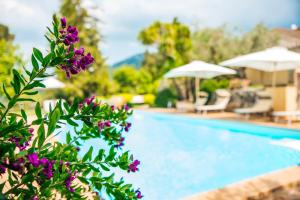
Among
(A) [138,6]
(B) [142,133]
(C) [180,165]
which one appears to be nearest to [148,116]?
(B) [142,133]

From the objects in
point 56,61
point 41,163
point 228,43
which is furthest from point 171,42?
point 41,163

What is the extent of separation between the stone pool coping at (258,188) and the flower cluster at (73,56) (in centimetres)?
282

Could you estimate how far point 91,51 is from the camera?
23094 mm

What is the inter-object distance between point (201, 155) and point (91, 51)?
1681cm

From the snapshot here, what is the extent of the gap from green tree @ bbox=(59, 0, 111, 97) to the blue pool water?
444 inches

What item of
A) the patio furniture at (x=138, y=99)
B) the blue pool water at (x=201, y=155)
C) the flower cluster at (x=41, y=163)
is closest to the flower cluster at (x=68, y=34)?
the flower cluster at (x=41, y=163)

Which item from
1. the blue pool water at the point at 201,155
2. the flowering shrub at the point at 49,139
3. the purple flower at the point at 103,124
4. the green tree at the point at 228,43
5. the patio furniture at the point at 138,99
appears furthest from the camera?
the patio furniture at the point at 138,99

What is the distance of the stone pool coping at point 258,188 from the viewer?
3988 mm

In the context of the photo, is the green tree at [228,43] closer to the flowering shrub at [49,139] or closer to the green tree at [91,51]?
the green tree at [91,51]

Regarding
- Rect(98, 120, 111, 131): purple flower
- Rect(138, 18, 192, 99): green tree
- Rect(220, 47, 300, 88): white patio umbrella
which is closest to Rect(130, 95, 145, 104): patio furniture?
Rect(138, 18, 192, 99): green tree

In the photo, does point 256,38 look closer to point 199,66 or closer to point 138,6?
point 199,66

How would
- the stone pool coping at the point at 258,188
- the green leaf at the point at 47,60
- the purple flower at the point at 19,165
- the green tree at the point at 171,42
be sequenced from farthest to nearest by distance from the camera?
the green tree at the point at 171,42, the stone pool coping at the point at 258,188, the green leaf at the point at 47,60, the purple flower at the point at 19,165

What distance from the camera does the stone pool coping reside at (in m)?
3.99

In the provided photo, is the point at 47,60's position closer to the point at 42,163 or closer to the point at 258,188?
the point at 42,163
